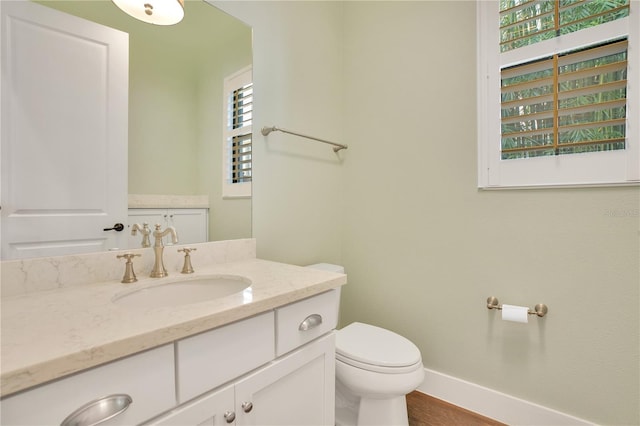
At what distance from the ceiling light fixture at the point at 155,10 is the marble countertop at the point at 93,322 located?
0.97 metres

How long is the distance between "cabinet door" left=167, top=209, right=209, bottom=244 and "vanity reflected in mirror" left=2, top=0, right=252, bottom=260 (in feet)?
0.09

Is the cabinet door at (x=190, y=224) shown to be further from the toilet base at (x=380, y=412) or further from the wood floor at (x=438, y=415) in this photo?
the wood floor at (x=438, y=415)

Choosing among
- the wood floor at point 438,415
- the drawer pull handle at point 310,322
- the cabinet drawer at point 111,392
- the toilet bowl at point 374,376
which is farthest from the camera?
the wood floor at point 438,415

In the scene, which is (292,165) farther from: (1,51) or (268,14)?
(1,51)

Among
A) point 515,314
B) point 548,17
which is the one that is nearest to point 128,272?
point 515,314

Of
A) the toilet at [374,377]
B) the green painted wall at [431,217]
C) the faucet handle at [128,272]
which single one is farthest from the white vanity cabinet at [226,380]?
the green painted wall at [431,217]

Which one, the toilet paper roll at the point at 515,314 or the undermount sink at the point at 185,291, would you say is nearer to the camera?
the undermount sink at the point at 185,291

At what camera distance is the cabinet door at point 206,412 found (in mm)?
646

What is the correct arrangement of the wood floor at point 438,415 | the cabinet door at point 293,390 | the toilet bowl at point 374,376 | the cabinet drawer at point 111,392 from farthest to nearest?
the wood floor at point 438,415, the toilet bowl at point 374,376, the cabinet door at point 293,390, the cabinet drawer at point 111,392

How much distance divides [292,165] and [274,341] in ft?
3.56

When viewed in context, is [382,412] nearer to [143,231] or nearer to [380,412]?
[380,412]

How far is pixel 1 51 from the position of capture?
2.71 feet

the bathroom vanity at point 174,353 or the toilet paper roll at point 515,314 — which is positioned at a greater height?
the bathroom vanity at point 174,353

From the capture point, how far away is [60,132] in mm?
925
